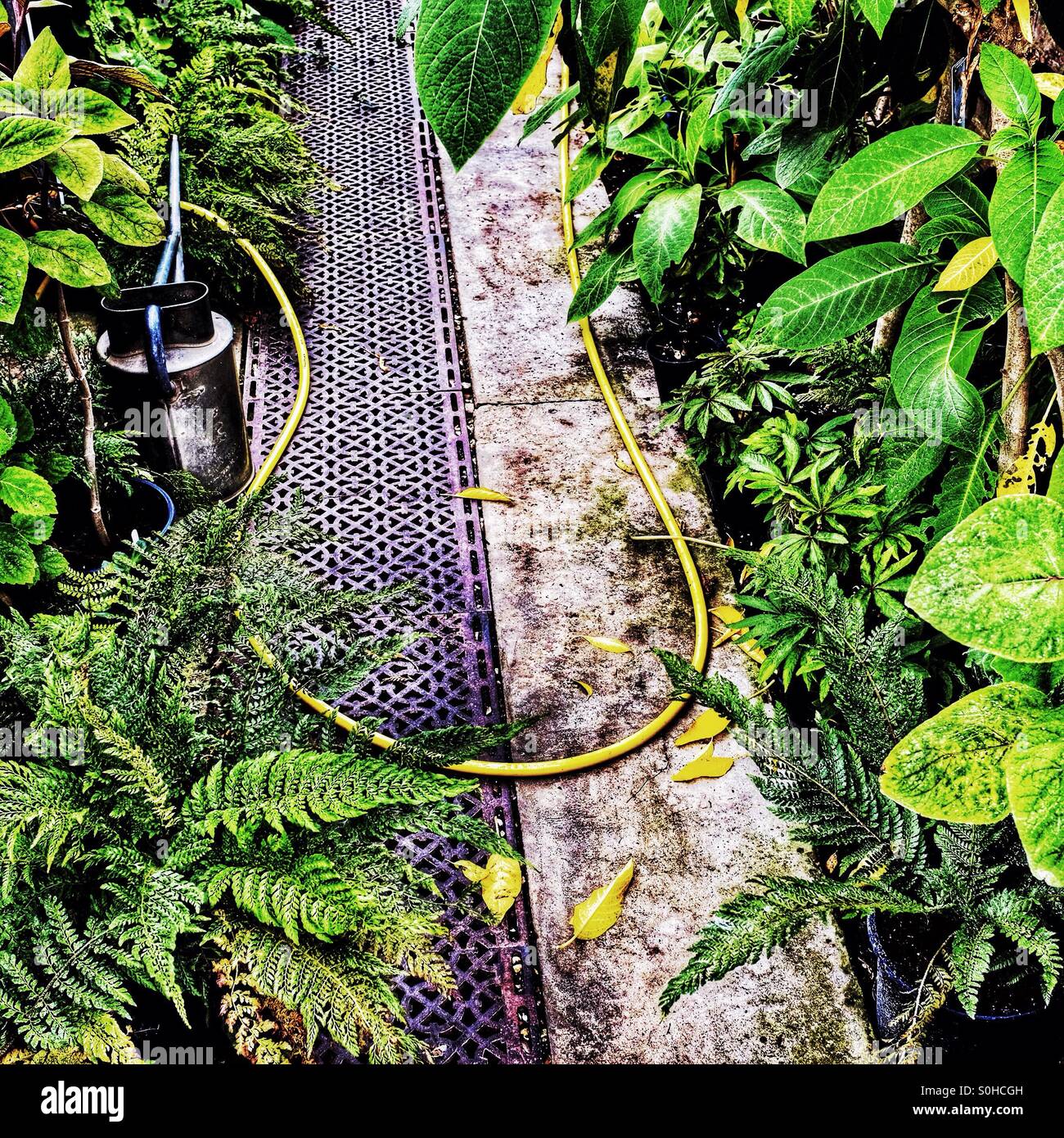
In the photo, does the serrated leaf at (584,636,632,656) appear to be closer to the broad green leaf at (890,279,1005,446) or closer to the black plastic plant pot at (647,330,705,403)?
the black plastic plant pot at (647,330,705,403)

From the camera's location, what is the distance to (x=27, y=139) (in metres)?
1.42

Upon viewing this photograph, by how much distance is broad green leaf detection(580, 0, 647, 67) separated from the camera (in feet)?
1.67

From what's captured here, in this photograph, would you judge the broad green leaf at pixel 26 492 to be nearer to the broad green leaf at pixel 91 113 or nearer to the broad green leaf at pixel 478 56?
the broad green leaf at pixel 91 113

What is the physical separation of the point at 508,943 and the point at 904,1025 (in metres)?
0.76

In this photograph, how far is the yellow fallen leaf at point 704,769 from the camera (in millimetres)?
2188

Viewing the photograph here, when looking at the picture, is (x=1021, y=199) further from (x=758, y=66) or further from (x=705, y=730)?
(x=705, y=730)

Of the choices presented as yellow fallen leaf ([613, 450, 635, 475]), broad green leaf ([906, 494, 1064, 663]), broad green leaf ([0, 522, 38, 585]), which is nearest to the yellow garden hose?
yellow fallen leaf ([613, 450, 635, 475])

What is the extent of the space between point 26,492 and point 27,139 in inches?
23.1

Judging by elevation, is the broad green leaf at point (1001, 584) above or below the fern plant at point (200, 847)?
above

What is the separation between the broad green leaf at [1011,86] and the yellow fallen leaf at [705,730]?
1.43 metres

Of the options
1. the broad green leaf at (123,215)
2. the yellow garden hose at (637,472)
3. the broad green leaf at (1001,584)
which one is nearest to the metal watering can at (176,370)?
the yellow garden hose at (637,472)

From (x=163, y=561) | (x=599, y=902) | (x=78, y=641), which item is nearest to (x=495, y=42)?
(x=78, y=641)

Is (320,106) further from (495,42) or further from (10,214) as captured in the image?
(495,42)

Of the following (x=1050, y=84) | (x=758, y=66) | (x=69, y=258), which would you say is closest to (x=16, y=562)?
(x=69, y=258)
